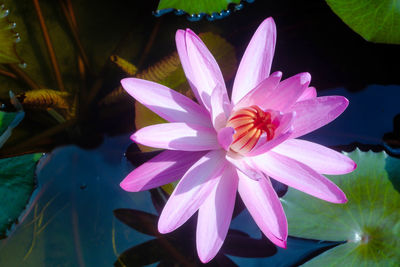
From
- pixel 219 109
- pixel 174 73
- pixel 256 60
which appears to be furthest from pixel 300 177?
pixel 174 73

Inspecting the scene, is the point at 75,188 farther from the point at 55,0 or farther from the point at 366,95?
the point at 366,95

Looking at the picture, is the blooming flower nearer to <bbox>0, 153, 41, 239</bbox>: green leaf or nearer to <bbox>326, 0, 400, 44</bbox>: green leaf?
<bbox>0, 153, 41, 239</bbox>: green leaf

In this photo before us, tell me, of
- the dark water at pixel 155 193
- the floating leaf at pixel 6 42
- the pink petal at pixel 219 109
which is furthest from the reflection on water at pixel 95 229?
the pink petal at pixel 219 109

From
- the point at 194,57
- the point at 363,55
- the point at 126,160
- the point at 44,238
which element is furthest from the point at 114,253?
the point at 363,55

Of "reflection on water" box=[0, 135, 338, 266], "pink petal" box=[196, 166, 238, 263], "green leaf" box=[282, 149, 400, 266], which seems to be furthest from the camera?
"reflection on water" box=[0, 135, 338, 266]

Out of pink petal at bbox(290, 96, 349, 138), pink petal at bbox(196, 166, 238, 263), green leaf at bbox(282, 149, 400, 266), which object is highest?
pink petal at bbox(290, 96, 349, 138)

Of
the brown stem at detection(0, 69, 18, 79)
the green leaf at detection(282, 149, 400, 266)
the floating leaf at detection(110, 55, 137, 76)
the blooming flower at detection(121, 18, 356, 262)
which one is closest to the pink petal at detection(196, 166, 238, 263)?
the blooming flower at detection(121, 18, 356, 262)

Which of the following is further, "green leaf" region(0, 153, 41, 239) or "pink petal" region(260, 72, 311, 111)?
"green leaf" region(0, 153, 41, 239)
